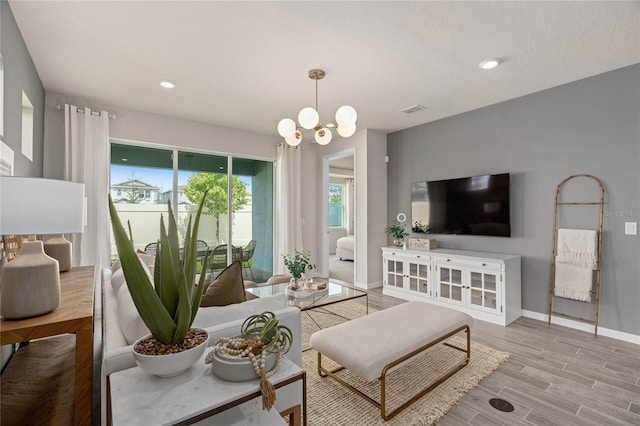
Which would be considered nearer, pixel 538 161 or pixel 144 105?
pixel 538 161

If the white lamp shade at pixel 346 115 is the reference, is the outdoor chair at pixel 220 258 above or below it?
below

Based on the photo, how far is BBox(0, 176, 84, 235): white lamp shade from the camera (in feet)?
3.48

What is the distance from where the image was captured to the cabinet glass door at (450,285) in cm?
361

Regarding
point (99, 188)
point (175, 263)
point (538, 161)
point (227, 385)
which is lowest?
point (227, 385)

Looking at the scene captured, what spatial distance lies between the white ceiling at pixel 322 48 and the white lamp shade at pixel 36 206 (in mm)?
1505

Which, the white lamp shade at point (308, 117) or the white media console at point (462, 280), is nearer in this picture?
the white lamp shade at point (308, 117)

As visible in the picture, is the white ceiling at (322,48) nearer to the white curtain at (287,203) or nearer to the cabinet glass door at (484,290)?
the white curtain at (287,203)

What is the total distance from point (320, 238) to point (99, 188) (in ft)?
11.4

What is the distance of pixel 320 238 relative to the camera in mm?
5699

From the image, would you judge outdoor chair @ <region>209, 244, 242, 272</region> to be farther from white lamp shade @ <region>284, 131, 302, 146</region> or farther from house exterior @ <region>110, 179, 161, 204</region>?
white lamp shade @ <region>284, 131, 302, 146</region>

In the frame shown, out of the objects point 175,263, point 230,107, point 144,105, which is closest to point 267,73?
point 230,107

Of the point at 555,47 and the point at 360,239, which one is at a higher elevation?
the point at 555,47

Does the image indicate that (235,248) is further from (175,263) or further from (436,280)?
(175,263)

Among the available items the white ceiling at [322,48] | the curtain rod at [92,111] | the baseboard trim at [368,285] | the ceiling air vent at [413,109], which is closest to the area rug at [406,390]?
the baseboard trim at [368,285]
